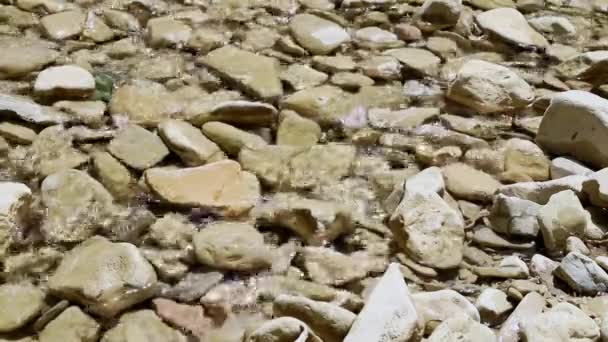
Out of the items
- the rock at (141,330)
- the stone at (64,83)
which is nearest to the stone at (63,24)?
the stone at (64,83)

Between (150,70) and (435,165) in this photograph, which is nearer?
(435,165)

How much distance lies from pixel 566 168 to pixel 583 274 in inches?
14.7

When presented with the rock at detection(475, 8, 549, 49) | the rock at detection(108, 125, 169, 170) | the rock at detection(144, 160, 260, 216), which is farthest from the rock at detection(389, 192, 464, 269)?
the rock at detection(475, 8, 549, 49)

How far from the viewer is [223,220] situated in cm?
155

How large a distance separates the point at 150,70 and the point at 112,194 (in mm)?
539

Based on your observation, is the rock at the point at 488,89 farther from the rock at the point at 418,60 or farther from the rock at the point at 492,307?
the rock at the point at 492,307

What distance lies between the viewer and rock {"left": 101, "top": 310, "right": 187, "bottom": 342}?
127 centimetres

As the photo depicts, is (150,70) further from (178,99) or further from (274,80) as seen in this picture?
(274,80)

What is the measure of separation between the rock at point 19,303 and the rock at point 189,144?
47 cm

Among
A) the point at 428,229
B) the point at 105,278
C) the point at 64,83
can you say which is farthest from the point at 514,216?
the point at 64,83

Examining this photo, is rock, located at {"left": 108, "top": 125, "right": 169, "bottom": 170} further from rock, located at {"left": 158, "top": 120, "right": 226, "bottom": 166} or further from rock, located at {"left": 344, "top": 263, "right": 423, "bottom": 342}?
rock, located at {"left": 344, "top": 263, "right": 423, "bottom": 342}

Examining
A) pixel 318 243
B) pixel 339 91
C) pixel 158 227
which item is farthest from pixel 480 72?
pixel 158 227

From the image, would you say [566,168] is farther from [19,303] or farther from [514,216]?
[19,303]

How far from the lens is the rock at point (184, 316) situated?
4.29 ft
